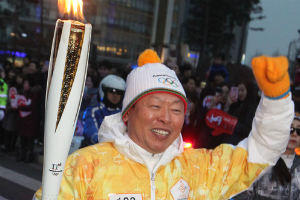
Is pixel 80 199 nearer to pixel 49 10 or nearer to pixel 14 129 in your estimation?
pixel 14 129

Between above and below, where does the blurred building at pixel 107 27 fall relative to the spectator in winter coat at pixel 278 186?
above

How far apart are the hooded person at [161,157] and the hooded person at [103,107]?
181cm

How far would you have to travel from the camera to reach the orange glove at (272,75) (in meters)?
1.37

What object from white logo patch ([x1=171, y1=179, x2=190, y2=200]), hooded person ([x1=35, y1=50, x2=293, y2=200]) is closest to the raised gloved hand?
hooded person ([x1=35, y1=50, x2=293, y2=200])

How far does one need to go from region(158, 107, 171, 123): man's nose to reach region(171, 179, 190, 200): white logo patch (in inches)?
11.3

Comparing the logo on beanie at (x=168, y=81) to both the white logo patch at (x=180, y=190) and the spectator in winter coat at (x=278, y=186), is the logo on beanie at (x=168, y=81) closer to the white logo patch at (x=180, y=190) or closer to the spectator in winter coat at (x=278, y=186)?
the white logo patch at (x=180, y=190)

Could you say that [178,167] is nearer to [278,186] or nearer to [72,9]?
[72,9]

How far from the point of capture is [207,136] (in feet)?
13.3

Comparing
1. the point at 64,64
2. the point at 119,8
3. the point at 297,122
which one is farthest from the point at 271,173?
the point at 119,8

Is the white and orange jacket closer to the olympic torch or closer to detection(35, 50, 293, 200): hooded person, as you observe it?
detection(35, 50, 293, 200): hooded person

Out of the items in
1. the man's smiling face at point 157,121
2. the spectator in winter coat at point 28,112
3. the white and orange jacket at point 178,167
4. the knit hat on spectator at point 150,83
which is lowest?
the spectator in winter coat at point 28,112

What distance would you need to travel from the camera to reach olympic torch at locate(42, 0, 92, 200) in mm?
1337

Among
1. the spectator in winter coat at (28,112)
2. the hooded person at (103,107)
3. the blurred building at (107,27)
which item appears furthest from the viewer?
the blurred building at (107,27)

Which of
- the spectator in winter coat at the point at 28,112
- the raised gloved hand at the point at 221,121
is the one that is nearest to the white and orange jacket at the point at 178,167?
the raised gloved hand at the point at 221,121
